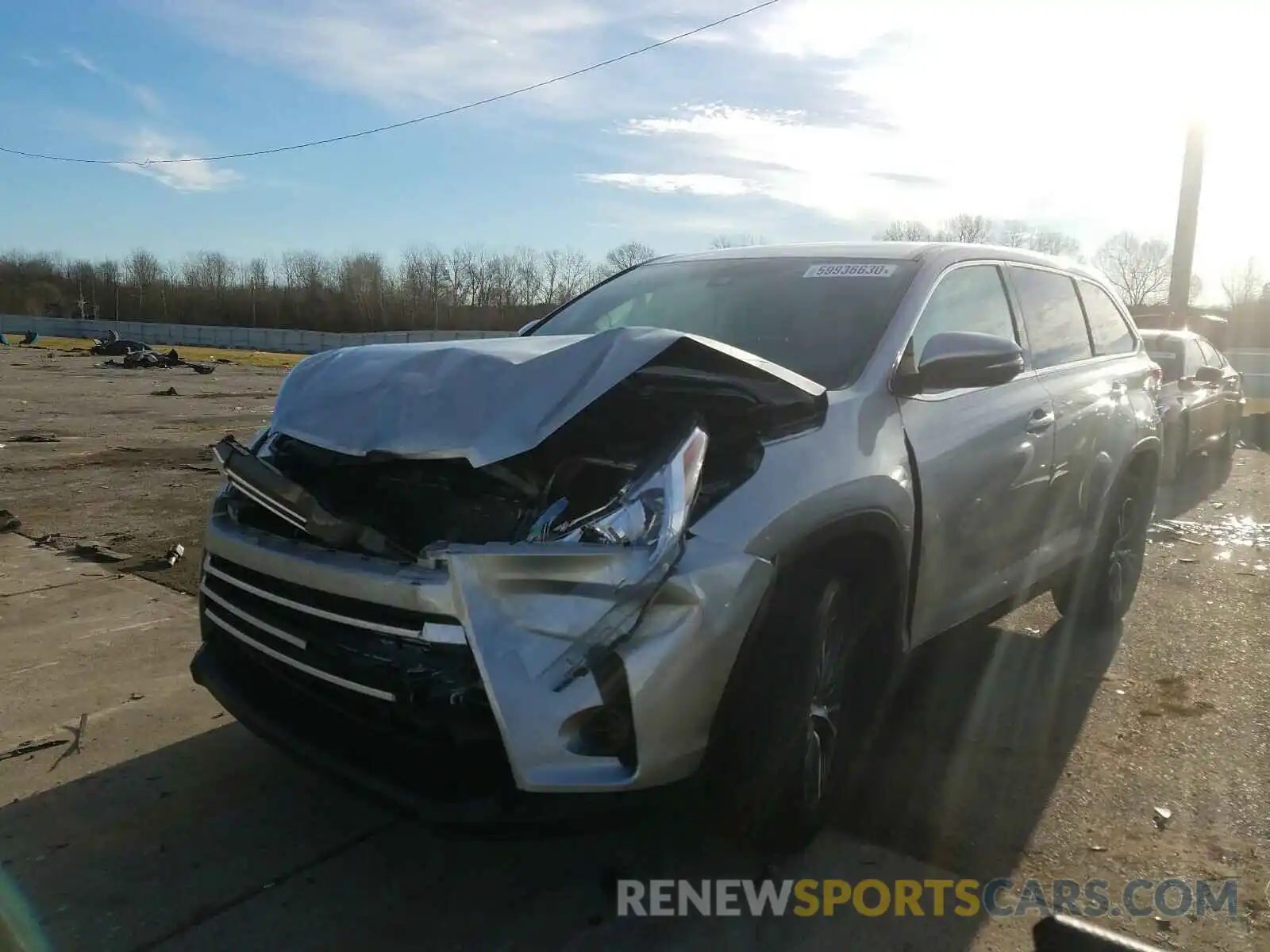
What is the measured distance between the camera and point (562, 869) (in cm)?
288

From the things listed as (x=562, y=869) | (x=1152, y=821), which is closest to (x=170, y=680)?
(x=562, y=869)

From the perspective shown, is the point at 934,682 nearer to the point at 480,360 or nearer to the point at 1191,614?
the point at 1191,614

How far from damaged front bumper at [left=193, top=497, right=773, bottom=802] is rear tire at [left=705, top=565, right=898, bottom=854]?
0.11 metres

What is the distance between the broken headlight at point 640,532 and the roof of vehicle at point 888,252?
6.00ft

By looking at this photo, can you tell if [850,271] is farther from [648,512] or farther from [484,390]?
[648,512]

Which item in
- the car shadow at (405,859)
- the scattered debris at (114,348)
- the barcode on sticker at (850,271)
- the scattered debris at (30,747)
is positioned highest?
the barcode on sticker at (850,271)

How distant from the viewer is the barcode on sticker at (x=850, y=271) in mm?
3744

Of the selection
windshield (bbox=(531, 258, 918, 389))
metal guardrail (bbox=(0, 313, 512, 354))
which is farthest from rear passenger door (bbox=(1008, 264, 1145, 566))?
metal guardrail (bbox=(0, 313, 512, 354))

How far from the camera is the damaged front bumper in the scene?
2.25m

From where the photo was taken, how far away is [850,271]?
3834 mm

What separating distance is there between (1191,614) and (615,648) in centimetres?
474

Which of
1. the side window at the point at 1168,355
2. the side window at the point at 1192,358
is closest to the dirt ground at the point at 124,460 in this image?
the side window at the point at 1168,355

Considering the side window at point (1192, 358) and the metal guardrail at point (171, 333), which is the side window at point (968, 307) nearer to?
the side window at point (1192, 358)

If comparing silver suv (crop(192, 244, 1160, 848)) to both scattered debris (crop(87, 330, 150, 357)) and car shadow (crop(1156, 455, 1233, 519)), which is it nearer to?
car shadow (crop(1156, 455, 1233, 519))
